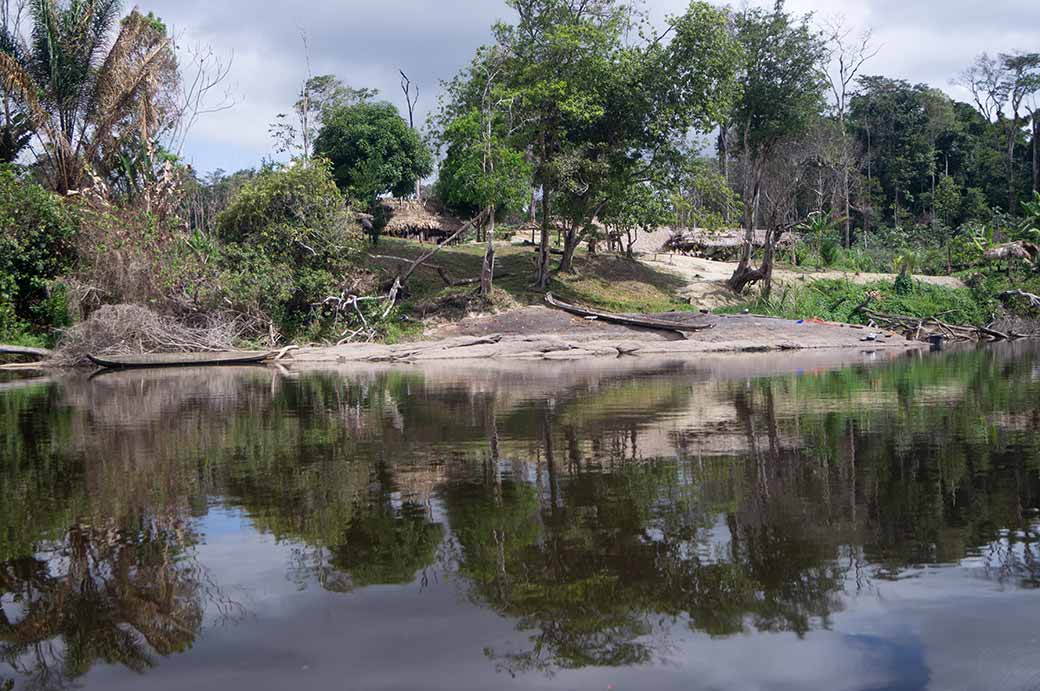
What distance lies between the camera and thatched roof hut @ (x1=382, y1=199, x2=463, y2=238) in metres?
42.5

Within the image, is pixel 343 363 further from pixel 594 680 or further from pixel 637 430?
pixel 594 680

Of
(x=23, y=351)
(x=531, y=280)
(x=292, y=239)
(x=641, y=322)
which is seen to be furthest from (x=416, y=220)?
(x=23, y=351)

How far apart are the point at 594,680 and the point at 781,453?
5853mm

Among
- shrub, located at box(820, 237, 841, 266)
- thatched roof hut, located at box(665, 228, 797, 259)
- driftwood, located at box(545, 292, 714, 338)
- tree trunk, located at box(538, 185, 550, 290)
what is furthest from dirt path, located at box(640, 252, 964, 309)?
driftwood, located at box(545, 292, 714, 338)

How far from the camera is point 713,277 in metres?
40.6

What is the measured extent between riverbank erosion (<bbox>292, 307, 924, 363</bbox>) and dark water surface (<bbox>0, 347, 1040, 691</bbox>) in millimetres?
15571

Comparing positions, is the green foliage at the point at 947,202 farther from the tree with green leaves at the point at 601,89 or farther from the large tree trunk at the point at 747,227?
the tree with green leaves at the point at 601,89

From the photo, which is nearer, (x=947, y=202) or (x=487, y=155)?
(x=487, y=155)

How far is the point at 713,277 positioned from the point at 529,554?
36.2m

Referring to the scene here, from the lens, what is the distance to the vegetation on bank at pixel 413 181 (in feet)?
93.0

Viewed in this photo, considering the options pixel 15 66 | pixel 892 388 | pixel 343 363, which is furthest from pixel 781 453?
pixel 15 66

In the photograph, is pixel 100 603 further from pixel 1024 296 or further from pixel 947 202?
pixel 947 202

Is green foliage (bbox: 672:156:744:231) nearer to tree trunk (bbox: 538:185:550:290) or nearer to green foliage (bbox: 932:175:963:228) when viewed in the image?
tree trunk (bbox: 538:185:550:290)

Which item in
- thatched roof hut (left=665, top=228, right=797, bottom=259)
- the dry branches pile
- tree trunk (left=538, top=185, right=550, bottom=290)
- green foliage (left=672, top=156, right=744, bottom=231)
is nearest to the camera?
the dry branches pile
